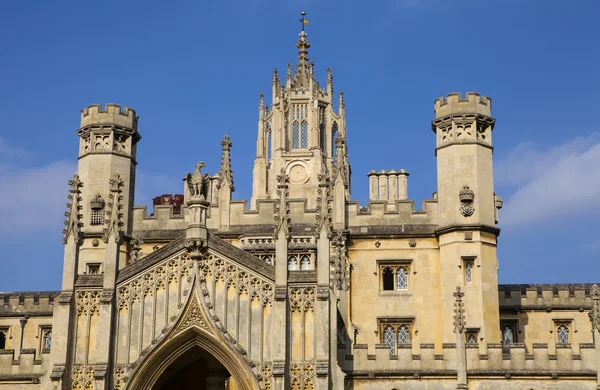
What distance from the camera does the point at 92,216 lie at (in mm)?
41000

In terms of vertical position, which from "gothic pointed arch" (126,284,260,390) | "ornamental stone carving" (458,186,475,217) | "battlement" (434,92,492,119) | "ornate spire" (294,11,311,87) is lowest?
"gothic pointed arch" (126,284,260,390)

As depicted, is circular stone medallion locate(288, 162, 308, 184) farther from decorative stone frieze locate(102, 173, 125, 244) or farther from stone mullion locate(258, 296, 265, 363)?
stone mullion locate(258, 296, 265, 363)

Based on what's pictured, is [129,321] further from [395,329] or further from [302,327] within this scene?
[395,329]

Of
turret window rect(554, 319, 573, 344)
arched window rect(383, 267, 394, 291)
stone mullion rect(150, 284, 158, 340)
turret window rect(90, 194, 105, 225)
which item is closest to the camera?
stone mullion rect(150, 284, 158, 340)

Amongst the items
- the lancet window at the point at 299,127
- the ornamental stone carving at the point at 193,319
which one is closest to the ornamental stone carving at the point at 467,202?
the ornamental stone carving at the point at 193,319

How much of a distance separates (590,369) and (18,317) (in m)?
23.3

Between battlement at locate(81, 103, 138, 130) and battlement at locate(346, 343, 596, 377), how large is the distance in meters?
15.5

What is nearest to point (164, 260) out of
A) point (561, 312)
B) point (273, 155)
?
point (561, 312)

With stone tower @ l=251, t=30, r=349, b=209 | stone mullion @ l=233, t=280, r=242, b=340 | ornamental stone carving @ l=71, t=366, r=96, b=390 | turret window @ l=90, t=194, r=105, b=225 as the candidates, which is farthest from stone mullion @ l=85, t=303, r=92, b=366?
stone tower @ l=251, t=30, r=349, b=209

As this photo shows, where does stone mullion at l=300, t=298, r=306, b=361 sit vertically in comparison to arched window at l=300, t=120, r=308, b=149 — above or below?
below

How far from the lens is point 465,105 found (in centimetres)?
Answer: 4016

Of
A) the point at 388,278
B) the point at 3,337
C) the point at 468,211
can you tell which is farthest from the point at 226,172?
the point at 3,337

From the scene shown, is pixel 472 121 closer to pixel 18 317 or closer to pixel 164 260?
pixel 164 260

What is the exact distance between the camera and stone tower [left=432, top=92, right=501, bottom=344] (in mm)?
38031
